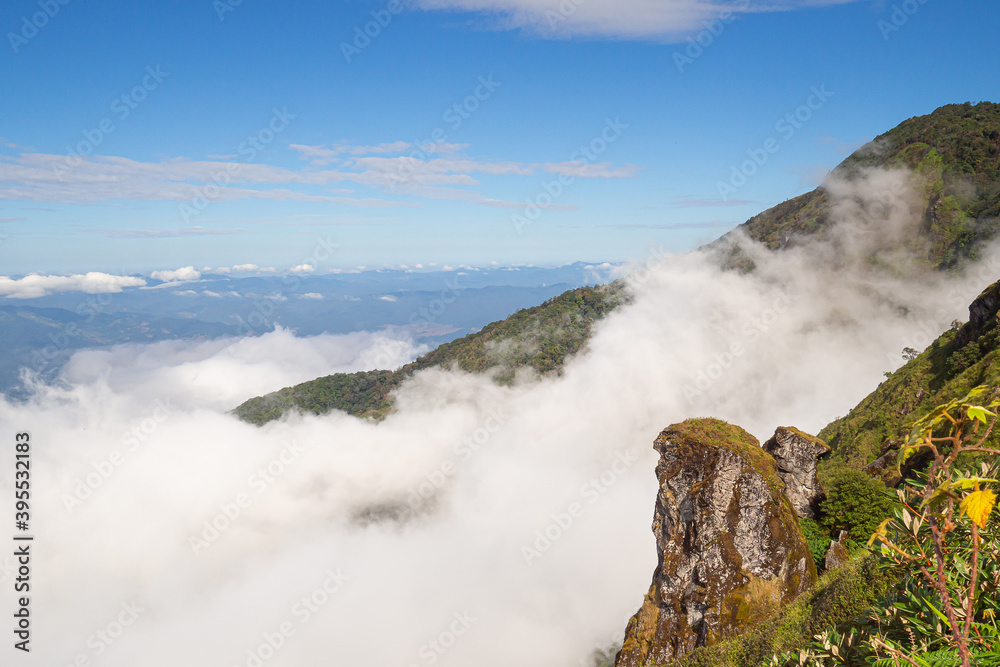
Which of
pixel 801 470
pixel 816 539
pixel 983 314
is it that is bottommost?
pixel 816 539

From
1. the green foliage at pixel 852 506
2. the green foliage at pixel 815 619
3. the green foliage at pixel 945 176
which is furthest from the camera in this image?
the green foliage at pixel 945 176

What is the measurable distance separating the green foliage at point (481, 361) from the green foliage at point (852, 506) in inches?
5033

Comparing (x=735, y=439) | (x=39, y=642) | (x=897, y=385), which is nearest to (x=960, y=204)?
(x=897, y=385)

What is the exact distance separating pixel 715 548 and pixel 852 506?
621cm

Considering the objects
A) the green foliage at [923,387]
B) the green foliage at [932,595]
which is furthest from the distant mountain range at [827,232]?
the green foliage at [932,595]

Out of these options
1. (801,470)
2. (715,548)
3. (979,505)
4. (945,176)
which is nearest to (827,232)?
(945,176)

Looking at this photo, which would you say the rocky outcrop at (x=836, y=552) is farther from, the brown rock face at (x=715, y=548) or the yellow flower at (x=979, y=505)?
the yellow flower at (x=979, y=505)

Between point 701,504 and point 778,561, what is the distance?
11.2 feet

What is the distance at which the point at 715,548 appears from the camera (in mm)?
19922

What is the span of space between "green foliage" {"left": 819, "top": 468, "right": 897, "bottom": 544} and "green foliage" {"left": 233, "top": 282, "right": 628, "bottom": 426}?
12783cm

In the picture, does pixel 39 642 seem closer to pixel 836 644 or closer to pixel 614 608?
pixel 614 608

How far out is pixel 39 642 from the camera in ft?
492

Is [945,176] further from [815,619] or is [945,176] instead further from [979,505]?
[979,505]

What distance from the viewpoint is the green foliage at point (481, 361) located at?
489ft
